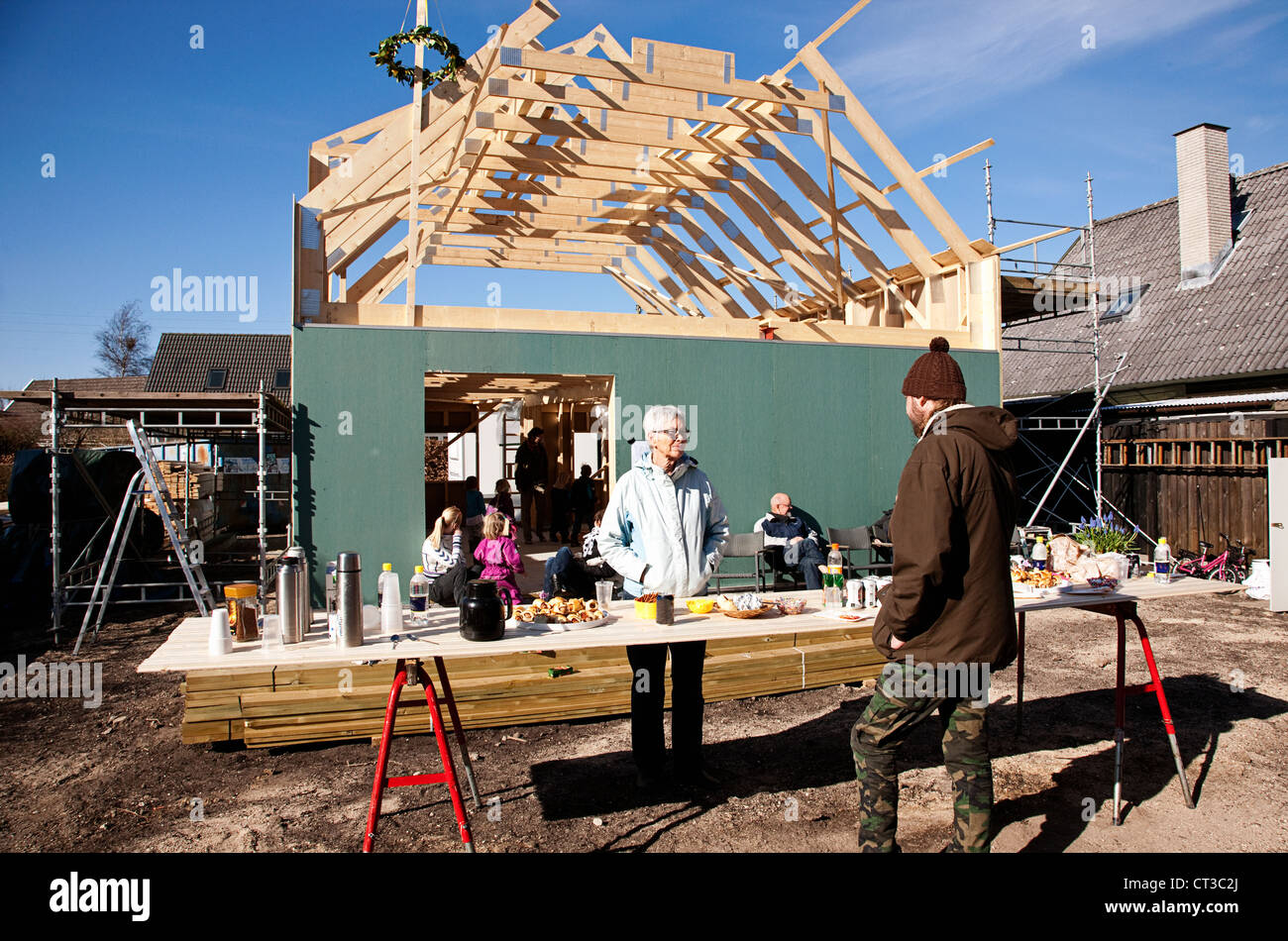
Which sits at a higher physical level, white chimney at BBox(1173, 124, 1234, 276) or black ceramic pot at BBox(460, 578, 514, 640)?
white chimney at BBox(1173, 124, 1234, 276)

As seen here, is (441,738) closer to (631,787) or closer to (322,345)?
(631,787)

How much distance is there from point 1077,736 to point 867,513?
4863 mm

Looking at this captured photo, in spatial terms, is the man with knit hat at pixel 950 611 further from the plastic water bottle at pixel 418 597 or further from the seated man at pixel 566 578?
the seated man at pixel 566 578

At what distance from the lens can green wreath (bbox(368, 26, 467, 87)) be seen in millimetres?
7090

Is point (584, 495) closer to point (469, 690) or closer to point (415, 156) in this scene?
point (415, 156)

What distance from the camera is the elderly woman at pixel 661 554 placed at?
3934mm

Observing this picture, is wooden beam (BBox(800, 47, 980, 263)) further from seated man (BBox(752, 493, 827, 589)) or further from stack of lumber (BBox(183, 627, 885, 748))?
stack of lumber (BBox(183, 627, 885, 748))

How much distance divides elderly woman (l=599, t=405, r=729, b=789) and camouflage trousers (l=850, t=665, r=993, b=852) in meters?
1.21

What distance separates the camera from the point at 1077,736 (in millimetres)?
4957

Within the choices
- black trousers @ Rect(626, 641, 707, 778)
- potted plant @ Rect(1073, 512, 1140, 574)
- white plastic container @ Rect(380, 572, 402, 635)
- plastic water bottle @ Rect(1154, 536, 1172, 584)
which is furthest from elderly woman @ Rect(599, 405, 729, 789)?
potted plant @ Rect(1073, 512, 1140, 574)

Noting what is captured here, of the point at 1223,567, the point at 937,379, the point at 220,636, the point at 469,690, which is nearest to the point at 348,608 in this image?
the point at 220,636

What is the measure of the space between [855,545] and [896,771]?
21.2 feet
